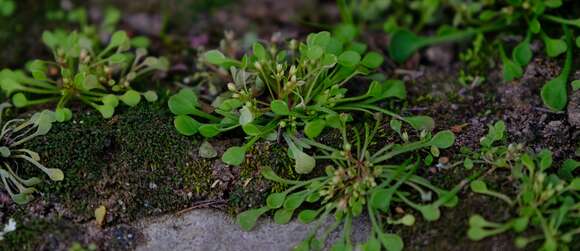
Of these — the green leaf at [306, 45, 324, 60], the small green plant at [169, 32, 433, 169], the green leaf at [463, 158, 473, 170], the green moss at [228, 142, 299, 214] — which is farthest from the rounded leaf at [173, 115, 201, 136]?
the green leaf at [463, 158, 473, 170]

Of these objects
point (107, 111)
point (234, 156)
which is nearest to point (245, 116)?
point (234, 156)

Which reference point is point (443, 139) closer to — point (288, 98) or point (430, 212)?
point (430, 212)

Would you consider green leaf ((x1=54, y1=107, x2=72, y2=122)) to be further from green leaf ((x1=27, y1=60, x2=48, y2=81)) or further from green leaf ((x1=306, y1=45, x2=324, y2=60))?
green leaf ((x1=306, y1=45, x2=324, y2=60))

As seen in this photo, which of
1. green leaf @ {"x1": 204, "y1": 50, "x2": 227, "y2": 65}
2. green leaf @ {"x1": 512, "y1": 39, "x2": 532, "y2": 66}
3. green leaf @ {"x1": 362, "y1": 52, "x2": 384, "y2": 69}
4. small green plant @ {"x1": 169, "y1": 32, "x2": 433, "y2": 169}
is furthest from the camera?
green leaf @ {"x1": 512, "y1": 39, "x2": 532, "y2": 66}

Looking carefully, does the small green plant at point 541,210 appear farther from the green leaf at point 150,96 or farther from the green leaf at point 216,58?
the green leaf at point 150,96

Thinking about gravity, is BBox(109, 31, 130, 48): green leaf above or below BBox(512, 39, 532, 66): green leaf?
below

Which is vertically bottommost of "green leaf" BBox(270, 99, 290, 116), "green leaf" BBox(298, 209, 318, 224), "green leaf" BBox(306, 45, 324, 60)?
"green leaf" BBox(298, 209, 318, 224)

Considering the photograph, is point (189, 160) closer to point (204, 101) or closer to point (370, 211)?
point (204, 101)
